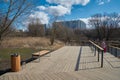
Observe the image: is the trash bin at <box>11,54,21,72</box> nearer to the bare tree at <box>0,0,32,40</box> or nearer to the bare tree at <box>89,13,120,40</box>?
the bare tree at <box>0,0,32,40</box>

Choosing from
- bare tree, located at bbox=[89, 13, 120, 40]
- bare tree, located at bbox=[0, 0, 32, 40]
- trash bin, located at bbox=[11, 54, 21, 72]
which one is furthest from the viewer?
bare tree, located at bbox=[89, 13, 120, 40]

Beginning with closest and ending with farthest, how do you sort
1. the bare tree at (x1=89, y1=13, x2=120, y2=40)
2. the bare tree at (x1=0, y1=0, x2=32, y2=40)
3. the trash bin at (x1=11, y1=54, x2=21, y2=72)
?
the trash bin at (x1=11, y1=54, x2=21, y2=72), the bare tree at (x1=0, y1=0, x2=32, y2=40), the bare tree at (x1=89, y1=13, x2=120, y2=40)

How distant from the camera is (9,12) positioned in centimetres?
A: 977

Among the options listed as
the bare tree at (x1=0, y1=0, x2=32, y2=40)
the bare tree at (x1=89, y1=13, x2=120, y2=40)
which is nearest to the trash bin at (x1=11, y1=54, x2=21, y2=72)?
the bare tree at (x1=0, y1=0, x2=32, y2=40)

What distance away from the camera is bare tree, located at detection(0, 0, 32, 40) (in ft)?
31.6

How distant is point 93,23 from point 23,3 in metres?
39.6

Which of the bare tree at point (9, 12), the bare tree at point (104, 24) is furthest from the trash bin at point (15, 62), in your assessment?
the bare tree at point (104, 24)

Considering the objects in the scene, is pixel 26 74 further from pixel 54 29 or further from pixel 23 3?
pixel 54 29

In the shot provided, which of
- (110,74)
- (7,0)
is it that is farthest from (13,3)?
(110,74)

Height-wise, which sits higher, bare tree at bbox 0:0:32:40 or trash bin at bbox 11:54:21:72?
bare tree at bbox 0:0:32:40

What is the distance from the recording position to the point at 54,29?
23672 millimetres

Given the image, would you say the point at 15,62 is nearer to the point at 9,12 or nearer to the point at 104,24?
the point at 9,12

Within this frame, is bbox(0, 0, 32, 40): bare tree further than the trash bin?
Yes

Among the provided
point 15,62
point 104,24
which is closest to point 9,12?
point 15,62
